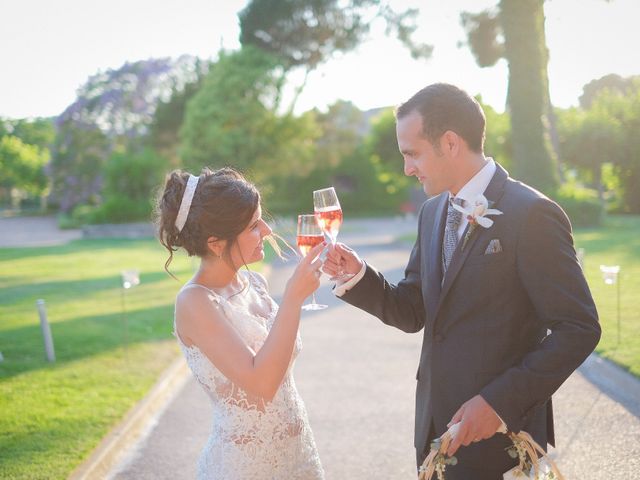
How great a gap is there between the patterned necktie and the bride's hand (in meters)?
0.63

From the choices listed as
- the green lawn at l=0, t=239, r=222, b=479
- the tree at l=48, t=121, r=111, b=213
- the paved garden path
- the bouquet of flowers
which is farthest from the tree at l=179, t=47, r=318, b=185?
the bouquet of flowers

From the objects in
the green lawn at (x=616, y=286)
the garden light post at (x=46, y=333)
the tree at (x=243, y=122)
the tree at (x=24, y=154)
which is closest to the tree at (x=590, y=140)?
the green lawn at (x=616, y=286)

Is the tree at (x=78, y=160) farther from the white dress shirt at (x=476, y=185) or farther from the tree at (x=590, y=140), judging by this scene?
the white dress shirt at (x=476, y=185)

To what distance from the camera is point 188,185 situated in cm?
268

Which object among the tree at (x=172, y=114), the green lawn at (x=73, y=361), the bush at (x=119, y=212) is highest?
the tree at (x=172, y=114)

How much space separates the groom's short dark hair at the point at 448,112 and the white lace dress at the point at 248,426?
43.9 inches

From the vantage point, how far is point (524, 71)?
2108 cm

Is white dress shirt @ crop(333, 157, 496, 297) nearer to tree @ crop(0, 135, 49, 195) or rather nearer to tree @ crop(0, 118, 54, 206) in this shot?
tree @ crop(0, 118, 54, 206)

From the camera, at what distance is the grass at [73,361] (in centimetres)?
513

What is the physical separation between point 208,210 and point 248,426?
95cm

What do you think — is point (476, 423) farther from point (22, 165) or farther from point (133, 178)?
point (22, 165)

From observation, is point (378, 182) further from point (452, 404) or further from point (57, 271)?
point (452, 404)

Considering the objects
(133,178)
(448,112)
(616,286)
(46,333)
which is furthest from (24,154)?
(448,112)

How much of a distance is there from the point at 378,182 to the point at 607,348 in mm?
36496
